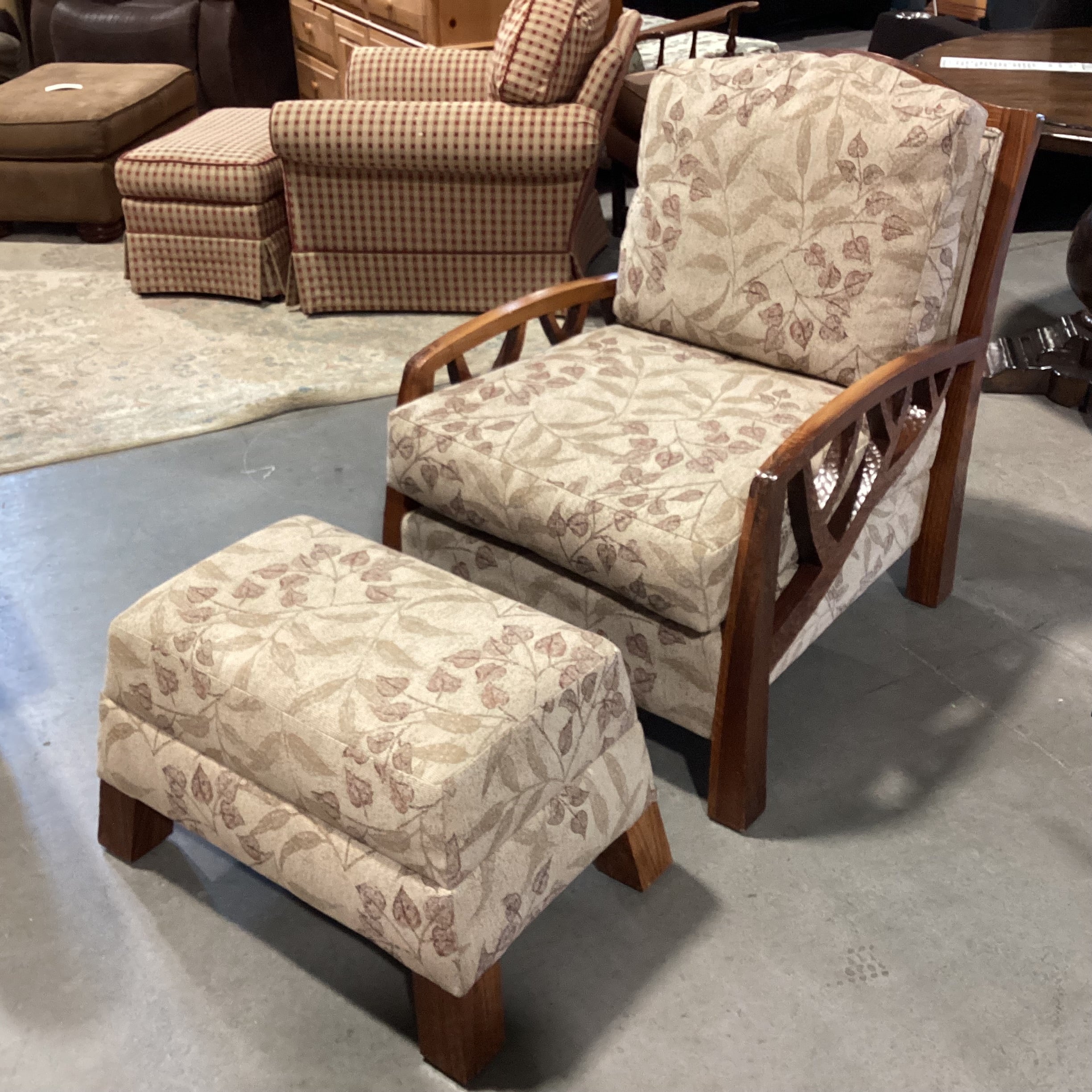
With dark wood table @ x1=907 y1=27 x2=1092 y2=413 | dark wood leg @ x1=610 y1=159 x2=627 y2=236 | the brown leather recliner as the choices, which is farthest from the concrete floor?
the brown leather recliner

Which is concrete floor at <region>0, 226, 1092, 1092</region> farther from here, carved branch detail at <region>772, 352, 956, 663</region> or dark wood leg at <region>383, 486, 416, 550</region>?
dark wood leg at <region>383, 486, 416, 550</region>

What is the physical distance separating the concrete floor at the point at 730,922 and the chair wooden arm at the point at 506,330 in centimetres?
67

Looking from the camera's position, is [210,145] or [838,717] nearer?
[838,717]

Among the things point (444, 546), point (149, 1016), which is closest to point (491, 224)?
point (444, 546)

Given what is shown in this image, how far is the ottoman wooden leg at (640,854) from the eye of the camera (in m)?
1.51

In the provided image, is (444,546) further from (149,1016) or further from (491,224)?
(491,224)

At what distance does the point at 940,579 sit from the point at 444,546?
34.5 inches

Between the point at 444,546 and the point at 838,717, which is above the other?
the point at 444,546

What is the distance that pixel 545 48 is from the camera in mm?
2898

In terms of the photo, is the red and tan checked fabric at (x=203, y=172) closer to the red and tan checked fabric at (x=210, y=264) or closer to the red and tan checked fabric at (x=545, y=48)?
the red and tan checked fabric at (x=210, y=264)

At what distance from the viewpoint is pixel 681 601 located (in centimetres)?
152

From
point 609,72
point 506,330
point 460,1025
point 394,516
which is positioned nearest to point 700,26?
point 609,72

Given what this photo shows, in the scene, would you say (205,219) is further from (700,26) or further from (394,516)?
(394,516)

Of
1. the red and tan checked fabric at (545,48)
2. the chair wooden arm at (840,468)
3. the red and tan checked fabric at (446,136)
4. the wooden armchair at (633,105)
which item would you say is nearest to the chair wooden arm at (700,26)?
the wooden armchair at (633,105)
